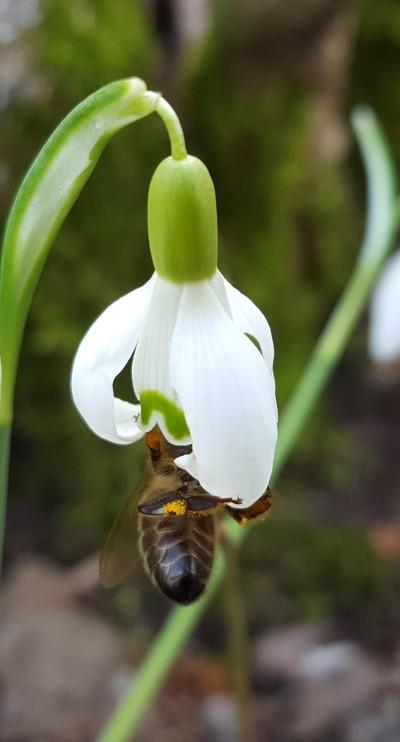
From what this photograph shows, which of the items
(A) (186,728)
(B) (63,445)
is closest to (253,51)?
(B) (63,445)

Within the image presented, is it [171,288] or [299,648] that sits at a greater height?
→ [171,288]

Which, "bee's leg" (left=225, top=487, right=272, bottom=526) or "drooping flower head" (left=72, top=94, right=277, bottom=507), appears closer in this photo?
"drooping flower head" (left=72, top=94, right=277, bottom=507)

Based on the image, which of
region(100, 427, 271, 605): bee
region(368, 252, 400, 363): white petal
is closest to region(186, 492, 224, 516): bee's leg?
region(100, 427, 271, 605): bee

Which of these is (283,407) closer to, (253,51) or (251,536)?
(251,536)

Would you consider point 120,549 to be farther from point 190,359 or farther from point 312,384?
point 312,384

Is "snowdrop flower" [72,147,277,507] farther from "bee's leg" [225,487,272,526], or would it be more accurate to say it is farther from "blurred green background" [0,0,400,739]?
"blurred green background" [0,0,400,739]

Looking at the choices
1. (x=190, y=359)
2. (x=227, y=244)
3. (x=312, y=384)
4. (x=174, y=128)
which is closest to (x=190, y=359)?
(x=190, y=359)

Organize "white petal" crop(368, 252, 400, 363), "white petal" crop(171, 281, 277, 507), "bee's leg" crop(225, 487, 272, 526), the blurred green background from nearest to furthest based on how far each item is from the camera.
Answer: "white petal" crop(171, 281, 277, 507), "bee's leg" crop(225, 487, 272, 526), "white petal" crop(368, 252, 400, 363), the blurred green background

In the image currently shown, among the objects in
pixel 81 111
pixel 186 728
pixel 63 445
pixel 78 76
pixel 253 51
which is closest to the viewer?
pixel 81 111
